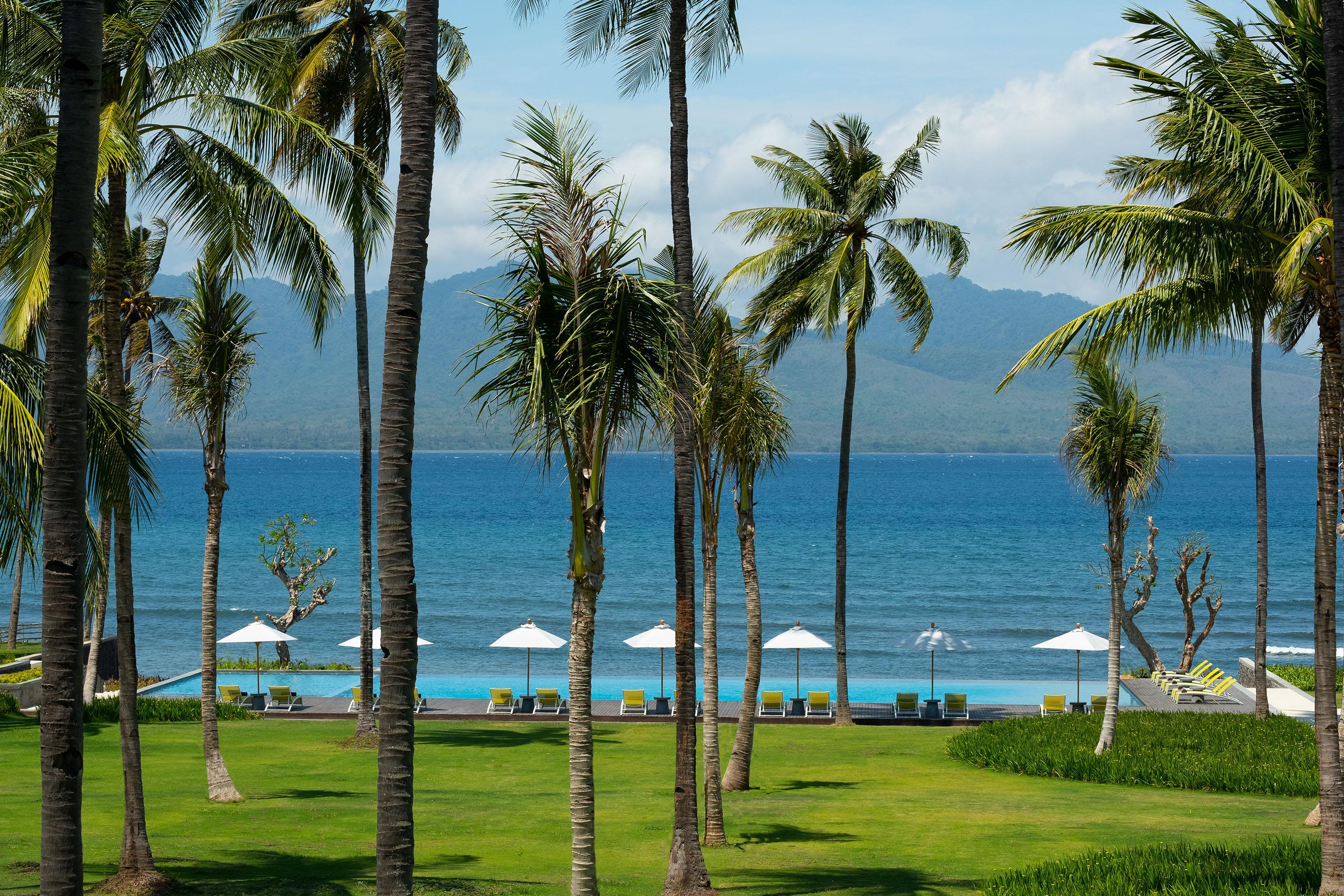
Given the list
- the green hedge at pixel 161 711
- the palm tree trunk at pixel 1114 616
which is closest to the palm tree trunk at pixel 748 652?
the palm tree trunk at pixel 1114 616

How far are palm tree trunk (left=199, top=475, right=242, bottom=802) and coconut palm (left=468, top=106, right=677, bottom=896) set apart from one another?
7.70m

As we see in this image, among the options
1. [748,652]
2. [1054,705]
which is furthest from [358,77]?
[1054,705]

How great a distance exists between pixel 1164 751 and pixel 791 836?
812cm

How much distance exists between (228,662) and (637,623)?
25.8m

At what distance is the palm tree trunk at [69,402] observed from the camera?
6.43 meters

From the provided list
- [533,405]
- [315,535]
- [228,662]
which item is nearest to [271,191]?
[533,405]

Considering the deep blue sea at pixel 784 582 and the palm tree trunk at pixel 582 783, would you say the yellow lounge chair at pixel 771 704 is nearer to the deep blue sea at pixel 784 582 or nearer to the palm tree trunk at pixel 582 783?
the deep blue sea at pixel 784 582

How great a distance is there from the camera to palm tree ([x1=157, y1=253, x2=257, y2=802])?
1628 cm

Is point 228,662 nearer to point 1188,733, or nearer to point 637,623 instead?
point 637,623

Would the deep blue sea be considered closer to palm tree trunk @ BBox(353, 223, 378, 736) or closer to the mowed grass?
palm tree trunk @ BBox(353, 223, 378, 736)

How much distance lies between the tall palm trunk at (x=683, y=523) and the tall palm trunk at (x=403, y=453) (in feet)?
14.4

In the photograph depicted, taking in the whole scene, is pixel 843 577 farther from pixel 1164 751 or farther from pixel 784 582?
pixel 784 582

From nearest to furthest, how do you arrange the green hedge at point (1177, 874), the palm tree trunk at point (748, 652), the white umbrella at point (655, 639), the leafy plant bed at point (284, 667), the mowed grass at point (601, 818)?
the green hedge at point (1177, 874), the mowed grass at point (601, 818), the palm tree trunk at point (748, 652), the white umbrella at point (655, 639), the leafy plant bed at point (284, 667)

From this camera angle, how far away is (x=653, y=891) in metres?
12.0
